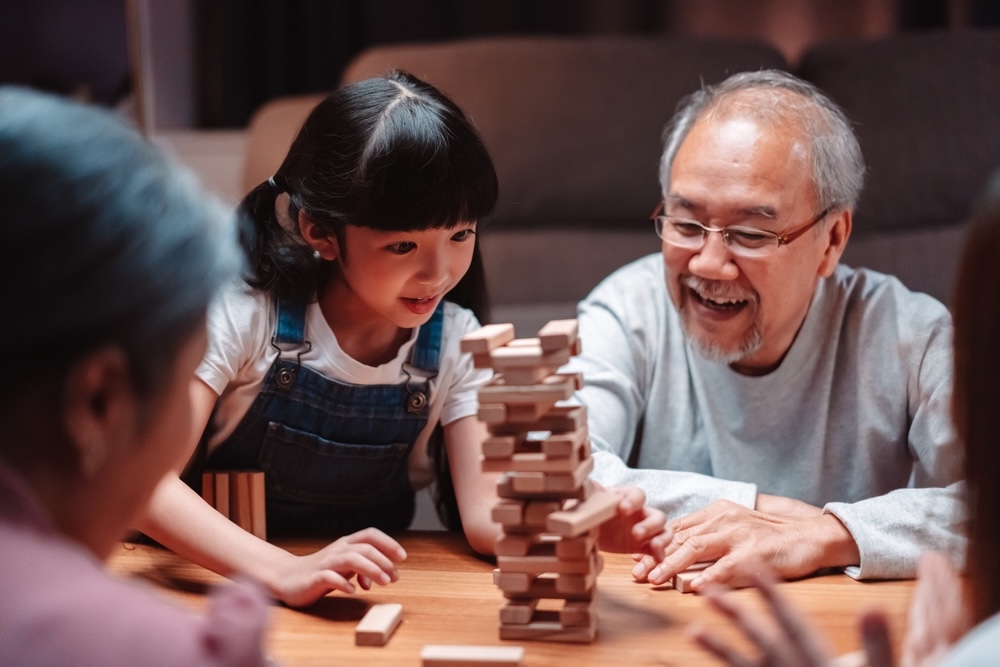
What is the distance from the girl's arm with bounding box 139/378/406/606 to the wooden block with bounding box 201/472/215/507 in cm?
4

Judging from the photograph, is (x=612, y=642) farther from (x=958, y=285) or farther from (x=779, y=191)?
(x=779, y=191)

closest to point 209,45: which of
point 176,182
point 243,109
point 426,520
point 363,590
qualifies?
point 243,109

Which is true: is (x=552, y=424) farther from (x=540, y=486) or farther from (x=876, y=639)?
(x=876, y=639)

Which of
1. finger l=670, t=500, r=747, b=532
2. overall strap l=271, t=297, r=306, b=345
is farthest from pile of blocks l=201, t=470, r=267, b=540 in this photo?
finger l=670, t=500, r=747, b=532

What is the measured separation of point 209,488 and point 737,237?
3.19 ft

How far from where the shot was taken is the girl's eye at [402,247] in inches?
59.3

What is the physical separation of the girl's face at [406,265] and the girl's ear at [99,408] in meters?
0.70

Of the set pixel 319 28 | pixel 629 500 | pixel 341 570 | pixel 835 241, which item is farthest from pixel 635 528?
pixel 319 28

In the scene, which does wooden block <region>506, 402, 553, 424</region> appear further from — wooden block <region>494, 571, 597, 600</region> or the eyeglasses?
the eyeglasses

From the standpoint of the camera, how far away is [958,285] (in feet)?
3.03

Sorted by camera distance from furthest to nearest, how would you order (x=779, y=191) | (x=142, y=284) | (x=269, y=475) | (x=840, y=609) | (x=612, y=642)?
1. (x=779, y=191)
2. (x=269, y=475)
3. (x=840, y=609)
4. (x=612, y=642)
5. (x=142, y=284)

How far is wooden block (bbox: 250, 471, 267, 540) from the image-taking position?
1549mm

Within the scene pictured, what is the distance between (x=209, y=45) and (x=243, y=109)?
0.83 feet

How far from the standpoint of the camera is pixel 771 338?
1949 mm
